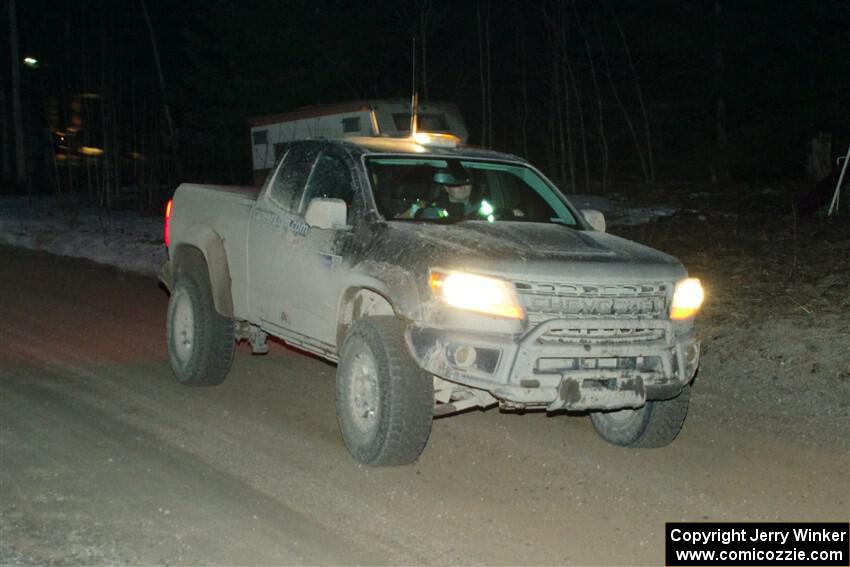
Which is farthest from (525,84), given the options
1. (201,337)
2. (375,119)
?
(201,337)

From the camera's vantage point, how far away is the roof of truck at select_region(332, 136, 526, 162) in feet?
25.1

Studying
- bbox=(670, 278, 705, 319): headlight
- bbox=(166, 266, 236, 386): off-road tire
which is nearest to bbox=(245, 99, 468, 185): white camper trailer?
bbox=(166, 266, 236, 386): off-road tire

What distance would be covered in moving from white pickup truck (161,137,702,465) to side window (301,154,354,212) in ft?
0.04

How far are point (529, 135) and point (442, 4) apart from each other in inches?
233

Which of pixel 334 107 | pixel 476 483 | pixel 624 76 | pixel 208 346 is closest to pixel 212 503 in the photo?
pixel 476 483

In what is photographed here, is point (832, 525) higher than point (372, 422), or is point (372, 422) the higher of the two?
point (372, 422)

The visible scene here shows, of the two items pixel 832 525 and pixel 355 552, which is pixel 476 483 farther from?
pixel 832 525

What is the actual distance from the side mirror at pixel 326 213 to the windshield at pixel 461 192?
0.91 ft

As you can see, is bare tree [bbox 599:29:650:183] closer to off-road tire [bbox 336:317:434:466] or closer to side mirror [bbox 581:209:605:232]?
side mirror [bbox 581:209:605:232]

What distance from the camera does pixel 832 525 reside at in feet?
19.0

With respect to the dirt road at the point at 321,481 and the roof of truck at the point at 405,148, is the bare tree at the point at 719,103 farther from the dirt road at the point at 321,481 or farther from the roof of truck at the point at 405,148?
the roof of truck at the point at 405,148

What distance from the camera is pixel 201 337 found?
8.62 meters

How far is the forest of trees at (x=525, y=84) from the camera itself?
32.0 metres

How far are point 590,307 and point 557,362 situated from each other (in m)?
0.38
